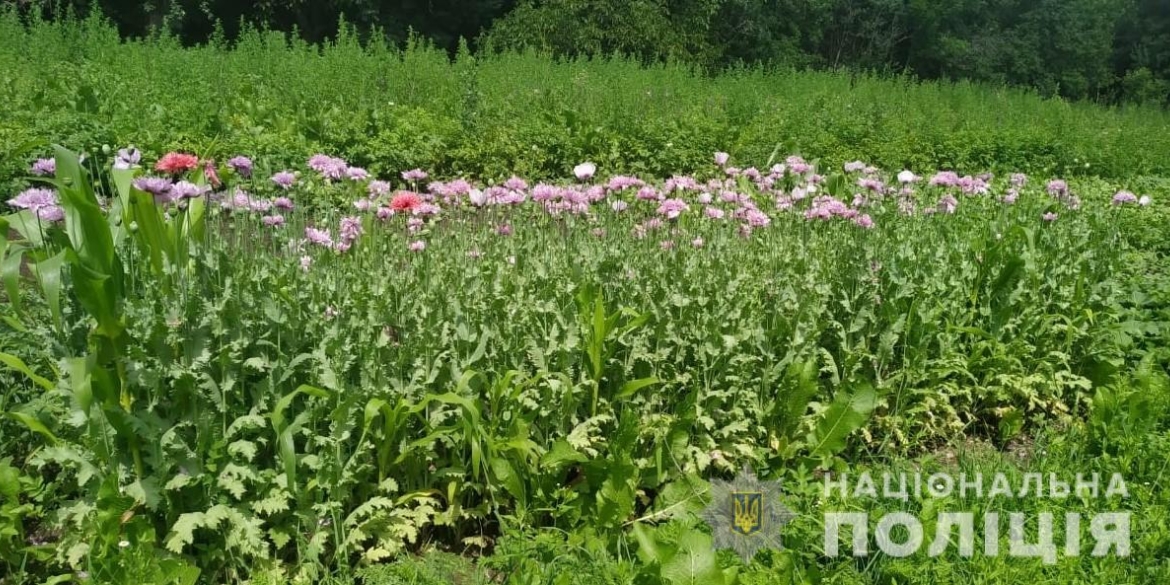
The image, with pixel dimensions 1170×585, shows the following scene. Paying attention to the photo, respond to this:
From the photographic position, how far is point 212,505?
8.21 feet

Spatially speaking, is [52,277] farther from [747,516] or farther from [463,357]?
[747,516]

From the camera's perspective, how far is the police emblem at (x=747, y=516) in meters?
2.59

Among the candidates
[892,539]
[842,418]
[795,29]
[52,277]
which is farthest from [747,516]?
[795,29]

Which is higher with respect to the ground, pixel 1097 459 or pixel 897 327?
pixel 897 327

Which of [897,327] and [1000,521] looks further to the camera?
[897,327]

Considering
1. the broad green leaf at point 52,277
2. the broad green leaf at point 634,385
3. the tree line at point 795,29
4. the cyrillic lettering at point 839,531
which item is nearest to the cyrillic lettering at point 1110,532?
the cyrillic lettering at point 839,531

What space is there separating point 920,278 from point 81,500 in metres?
3.13

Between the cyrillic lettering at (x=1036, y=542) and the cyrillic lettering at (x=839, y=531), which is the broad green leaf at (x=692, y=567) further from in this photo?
the cyrillic lettering at (x=1036, y=542)

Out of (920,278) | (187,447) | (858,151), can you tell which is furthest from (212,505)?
(858,151)

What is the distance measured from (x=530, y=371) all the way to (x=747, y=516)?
0.87m

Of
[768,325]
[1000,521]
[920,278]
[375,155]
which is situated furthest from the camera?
[375,155]

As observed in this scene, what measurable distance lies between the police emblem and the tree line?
12.5 metres

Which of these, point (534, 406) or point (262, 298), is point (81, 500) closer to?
point (262, 298)

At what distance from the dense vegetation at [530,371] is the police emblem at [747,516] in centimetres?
7
